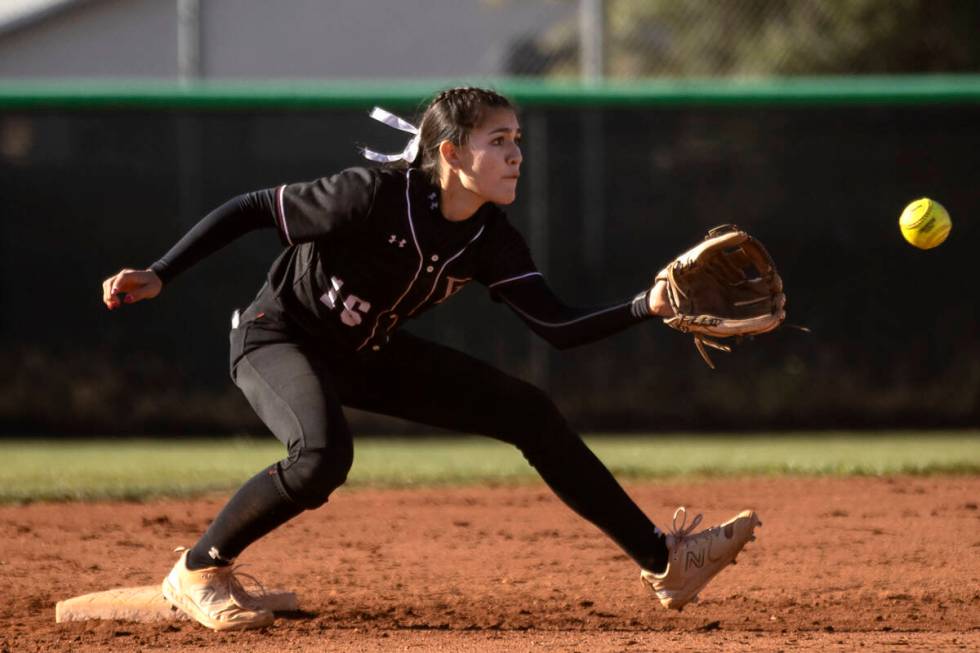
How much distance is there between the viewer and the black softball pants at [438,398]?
3.67 meters

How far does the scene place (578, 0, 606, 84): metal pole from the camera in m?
8.29

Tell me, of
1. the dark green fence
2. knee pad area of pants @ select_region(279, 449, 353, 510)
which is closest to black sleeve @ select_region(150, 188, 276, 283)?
knee pad area of pants @ select_region(279, 449, 353, 510)

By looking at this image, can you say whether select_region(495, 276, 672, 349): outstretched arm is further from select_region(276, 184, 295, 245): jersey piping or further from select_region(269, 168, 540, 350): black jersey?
select_region(276, 184, 295, 245): jersey piping

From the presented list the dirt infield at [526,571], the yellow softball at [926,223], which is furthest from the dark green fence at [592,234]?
the yellow softball at [926,223]

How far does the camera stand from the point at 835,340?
7996 millimetres

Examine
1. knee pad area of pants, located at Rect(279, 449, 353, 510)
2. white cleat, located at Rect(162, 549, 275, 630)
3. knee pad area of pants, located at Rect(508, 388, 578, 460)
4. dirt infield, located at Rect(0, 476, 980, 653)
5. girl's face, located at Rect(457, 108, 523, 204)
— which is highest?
girl's face, located at Rect(457, 108, 523, 204)

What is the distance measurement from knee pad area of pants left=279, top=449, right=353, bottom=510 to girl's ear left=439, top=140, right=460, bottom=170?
79 cm

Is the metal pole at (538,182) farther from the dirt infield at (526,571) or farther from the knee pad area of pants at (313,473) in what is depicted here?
the knee pad area of pants at (313,473)

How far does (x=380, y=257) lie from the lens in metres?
3.67

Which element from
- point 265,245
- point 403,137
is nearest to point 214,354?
point 265,245

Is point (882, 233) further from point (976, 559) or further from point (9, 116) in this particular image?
point (9, 116)

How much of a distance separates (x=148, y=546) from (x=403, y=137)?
3671 millimetres

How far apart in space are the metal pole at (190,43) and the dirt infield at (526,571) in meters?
3.14

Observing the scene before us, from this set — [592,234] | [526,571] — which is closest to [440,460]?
[592,234]
